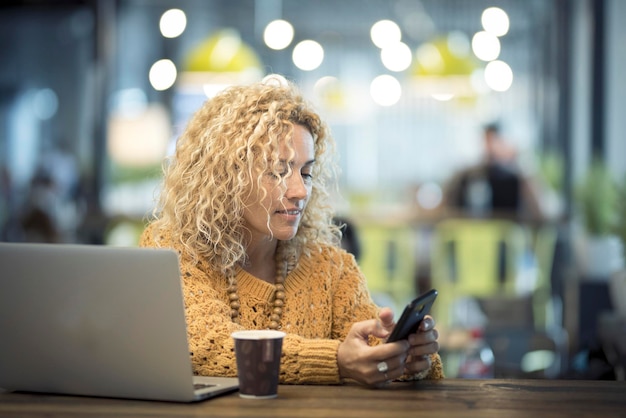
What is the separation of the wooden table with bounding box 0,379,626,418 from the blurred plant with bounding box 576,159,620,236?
4.30 meters

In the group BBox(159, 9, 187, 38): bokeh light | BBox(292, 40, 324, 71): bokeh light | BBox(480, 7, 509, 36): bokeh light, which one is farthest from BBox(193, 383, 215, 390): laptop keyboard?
BBox(292, 40, 324, 71): bokeh light

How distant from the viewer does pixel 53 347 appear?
162cm

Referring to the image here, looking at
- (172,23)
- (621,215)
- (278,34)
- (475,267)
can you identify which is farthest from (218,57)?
(621,215)

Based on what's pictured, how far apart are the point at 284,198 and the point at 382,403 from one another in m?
0.54

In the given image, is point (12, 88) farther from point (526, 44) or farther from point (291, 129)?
point (291, 129)

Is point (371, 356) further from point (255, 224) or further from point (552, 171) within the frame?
point (552, 171)

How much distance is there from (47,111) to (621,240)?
11503 millimetres

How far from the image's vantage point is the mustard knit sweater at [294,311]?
175 centimetres

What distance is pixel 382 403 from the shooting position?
156cm

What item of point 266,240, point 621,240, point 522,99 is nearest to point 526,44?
point 522,99

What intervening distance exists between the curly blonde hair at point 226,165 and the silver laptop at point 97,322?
407 mm

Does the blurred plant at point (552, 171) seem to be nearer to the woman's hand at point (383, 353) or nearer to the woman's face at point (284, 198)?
the woman's face at point (284, 198)

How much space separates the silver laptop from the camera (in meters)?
1.53

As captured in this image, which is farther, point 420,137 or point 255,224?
point 420,137
